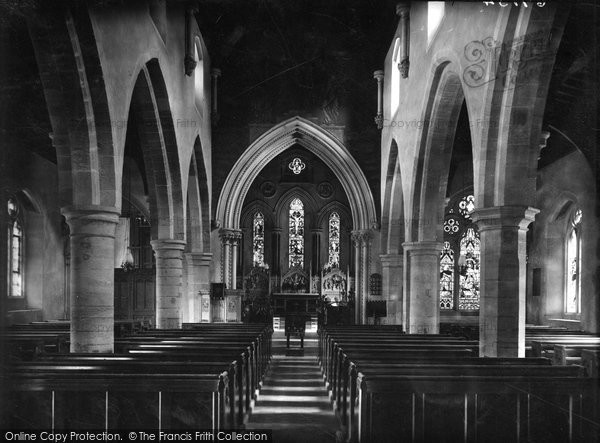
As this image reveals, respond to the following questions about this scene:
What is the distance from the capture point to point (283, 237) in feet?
106

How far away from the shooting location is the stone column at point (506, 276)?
1034cm

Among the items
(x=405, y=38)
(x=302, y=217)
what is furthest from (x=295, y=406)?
(x=302, y=217)

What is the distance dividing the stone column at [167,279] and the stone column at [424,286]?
21.5 ft

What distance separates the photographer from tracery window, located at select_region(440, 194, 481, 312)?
27656mm

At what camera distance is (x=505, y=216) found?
1029 cm

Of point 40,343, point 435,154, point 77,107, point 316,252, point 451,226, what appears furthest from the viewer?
point 316,252

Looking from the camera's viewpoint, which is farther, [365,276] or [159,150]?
[365,276]

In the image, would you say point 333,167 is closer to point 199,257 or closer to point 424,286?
point 199,257

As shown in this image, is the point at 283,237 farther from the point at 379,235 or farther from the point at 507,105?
the point at 507,105

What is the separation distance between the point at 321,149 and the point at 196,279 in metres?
7.95

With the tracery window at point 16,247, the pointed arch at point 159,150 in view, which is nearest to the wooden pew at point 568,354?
the pointed arch at point 159,150

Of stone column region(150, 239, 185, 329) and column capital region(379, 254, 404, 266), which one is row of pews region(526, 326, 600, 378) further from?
stone column region(150, 239, 185, 329)

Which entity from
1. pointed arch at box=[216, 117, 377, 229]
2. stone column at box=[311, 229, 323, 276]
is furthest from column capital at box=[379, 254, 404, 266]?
stone column at box=[311, 229, 323, 276]

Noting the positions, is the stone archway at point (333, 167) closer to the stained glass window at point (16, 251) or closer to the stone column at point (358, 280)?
the stone column at point (358, 280)
